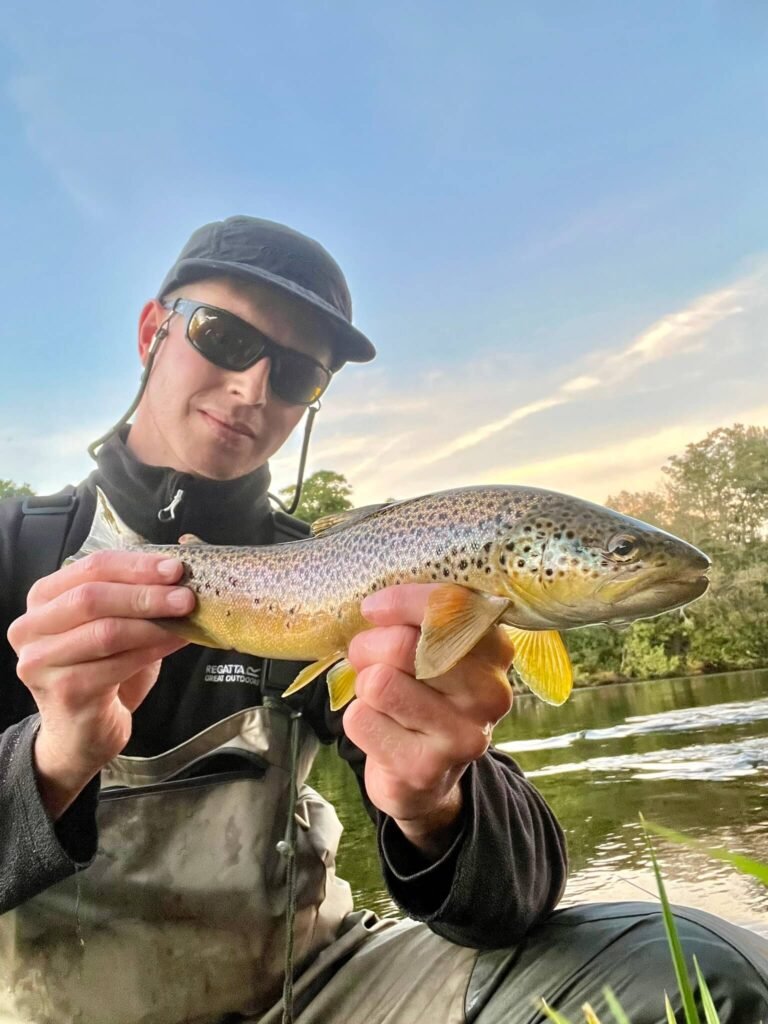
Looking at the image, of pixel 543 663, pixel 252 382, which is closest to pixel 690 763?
pixel 252 382

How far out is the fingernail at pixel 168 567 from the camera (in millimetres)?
2184

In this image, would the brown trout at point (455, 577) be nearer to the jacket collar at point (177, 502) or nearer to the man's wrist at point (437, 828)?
the man's wrist at point (437, 828)

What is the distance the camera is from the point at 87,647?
77.2 inches

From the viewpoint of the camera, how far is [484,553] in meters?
1.96

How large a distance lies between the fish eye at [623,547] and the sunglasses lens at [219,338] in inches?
84.8

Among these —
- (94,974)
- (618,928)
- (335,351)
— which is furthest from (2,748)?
(335,351)

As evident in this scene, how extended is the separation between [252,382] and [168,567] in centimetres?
153

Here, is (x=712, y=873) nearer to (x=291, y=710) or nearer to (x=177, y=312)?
(x=291, y=710)

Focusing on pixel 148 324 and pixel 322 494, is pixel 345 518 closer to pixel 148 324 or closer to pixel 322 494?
pixel 148 324

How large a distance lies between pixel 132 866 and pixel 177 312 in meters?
2.30

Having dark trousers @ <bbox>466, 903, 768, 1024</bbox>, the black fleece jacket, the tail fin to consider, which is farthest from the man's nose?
dark trousers @ <bbox>466, 903, 768, 1024</bbox>

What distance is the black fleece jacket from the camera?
2.14 metres

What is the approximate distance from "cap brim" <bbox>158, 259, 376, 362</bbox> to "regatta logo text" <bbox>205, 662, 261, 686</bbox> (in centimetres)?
165

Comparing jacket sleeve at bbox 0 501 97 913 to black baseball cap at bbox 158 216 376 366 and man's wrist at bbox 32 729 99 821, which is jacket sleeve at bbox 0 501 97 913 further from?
black baseball cap at bbox 158 216 376 366
